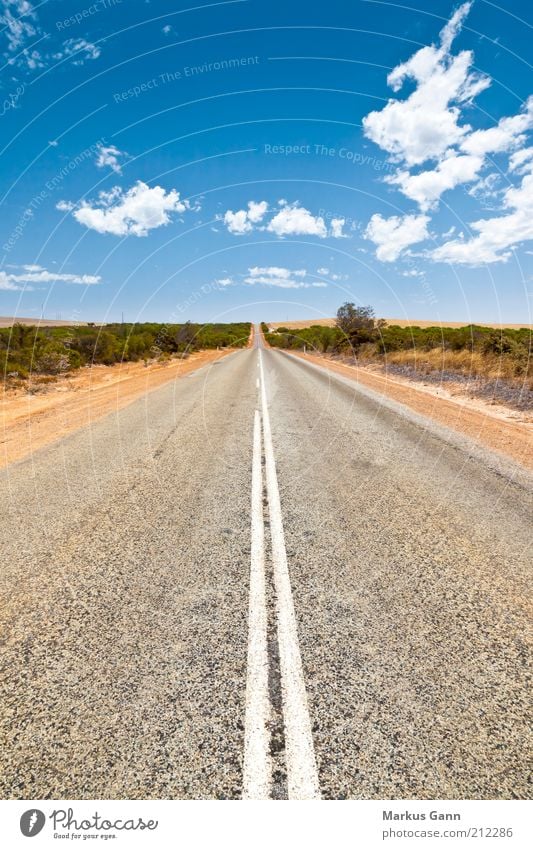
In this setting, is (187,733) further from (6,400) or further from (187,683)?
(6,400)

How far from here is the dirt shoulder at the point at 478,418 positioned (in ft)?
24.8

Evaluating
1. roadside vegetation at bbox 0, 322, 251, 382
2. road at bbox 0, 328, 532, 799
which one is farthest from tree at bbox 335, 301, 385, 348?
road at bbox 0, 328, 532, 799

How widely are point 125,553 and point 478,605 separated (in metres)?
2.79

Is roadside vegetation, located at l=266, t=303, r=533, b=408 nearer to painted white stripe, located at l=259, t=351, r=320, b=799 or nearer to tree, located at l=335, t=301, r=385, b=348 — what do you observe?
tree, located at l=335, t=301, r=385, b=348

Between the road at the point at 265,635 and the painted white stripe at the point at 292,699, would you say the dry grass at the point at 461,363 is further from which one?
the painted white stripe at the point at 292,699

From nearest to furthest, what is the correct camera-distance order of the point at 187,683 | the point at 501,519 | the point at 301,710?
the point at 301,710, the point at 187,683, the point at 501,519

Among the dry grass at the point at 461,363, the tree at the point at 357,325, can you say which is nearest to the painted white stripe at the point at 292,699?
the dry grass at the point at 461,363

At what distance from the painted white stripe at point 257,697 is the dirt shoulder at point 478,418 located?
202 inches

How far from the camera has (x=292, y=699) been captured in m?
2.16

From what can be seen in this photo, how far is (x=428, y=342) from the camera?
25.3 m

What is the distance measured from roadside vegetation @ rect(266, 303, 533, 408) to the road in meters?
9.36

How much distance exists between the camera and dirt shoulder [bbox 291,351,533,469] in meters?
7.56

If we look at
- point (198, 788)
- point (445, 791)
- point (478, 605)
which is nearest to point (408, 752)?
point (445, 791)

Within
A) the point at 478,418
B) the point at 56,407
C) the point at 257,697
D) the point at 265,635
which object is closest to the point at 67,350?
the point at 56,407
